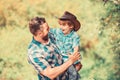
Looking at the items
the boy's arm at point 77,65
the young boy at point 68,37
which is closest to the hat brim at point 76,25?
the young boy at point 68,37

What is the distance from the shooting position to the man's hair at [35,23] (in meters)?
2.58

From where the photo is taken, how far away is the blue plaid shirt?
261 cm

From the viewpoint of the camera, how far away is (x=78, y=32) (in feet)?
8.63

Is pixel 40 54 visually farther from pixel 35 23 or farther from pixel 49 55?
pixel 35 23

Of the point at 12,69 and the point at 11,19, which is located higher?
the point at 11,19

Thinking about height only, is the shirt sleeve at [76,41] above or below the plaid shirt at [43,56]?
above

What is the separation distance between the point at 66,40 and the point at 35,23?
9.9 inches

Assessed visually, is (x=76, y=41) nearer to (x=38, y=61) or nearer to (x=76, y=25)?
(x=76, y=25)

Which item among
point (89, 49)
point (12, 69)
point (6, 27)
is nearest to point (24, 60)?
point (12, 69)

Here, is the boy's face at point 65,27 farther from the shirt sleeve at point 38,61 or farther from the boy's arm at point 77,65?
the shirt sleeve at point 38,61

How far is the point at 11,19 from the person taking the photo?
8.57 feet

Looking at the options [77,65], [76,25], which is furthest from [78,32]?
[77,65]

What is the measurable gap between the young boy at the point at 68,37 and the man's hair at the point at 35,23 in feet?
0.33

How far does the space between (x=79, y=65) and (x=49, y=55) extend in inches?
9.0
